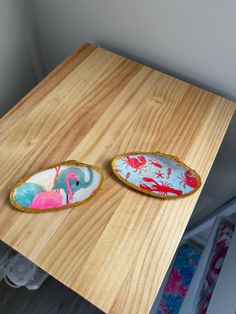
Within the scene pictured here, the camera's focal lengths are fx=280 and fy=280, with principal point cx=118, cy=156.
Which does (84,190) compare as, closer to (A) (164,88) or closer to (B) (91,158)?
(B) (91,158)

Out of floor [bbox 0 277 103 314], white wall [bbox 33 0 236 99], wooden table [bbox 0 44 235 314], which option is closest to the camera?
wooden table [bbox 0 44 235 314]

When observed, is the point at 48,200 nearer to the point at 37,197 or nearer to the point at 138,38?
the point at 37,197

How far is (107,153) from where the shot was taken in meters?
0.52

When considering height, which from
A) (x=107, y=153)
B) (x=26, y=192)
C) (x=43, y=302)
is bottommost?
(x=43, y=302)

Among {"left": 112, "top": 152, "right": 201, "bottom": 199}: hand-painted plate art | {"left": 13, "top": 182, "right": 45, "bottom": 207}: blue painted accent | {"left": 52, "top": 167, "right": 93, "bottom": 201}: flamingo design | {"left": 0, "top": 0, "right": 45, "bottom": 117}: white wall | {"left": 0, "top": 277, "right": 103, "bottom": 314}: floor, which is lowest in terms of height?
{"left": 0, "top": 277, "right": 103, "bottom": 314}: floor

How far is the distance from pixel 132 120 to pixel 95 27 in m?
0.32

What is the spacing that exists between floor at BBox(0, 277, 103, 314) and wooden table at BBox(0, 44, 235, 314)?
71 cm

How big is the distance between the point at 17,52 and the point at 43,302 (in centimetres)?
85

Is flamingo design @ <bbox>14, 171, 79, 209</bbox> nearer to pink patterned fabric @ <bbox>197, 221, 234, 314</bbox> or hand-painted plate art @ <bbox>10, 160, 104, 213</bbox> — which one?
hand-painted plate art @ <bbox>10, 160, 104, 213</bbox>

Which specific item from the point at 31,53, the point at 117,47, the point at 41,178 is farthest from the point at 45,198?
the point at 31,53

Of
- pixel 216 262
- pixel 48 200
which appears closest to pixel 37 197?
pixel 48 200

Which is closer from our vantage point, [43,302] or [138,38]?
[138,38]

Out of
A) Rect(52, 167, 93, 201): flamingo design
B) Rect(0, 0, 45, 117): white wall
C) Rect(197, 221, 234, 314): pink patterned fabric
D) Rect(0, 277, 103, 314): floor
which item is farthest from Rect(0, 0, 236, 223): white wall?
Rect(0, 277, 103, 314): floor

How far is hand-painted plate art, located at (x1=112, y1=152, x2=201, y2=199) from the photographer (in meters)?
0.48
